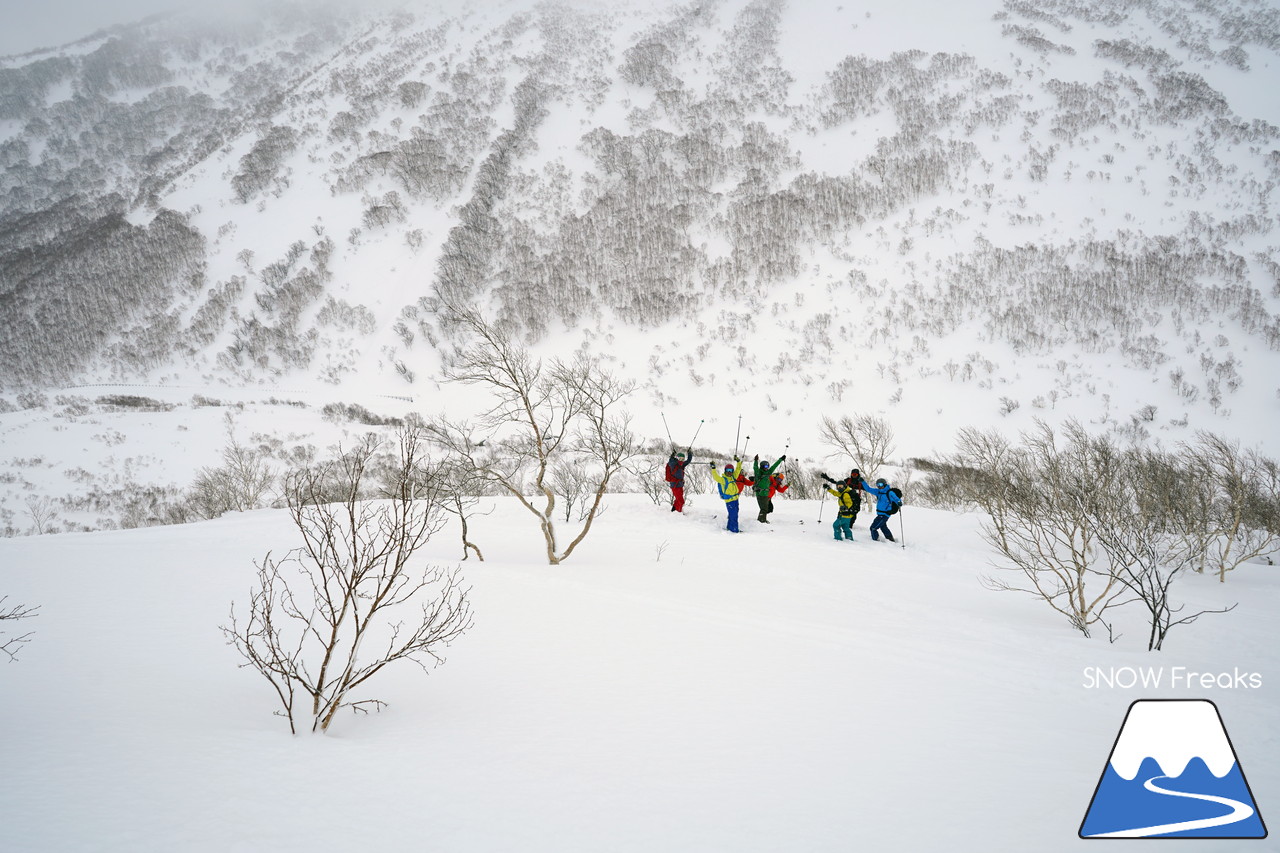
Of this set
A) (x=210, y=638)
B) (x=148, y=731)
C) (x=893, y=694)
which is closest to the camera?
(x=148, y=731)

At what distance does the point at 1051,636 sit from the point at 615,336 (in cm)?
4533

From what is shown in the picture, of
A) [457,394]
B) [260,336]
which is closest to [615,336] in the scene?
[457,394]

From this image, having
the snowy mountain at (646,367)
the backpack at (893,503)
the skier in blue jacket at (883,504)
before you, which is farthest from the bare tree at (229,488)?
the backpack at (893,503)

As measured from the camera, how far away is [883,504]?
1471 cm

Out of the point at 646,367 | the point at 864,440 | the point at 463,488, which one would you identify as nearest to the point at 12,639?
the point at 463,488

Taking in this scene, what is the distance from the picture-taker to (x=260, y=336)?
5362 cm

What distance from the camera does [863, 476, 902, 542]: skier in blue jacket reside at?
14602mm

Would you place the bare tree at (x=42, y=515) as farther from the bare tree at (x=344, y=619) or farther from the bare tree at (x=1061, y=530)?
the bare tree at (x=1061, y=530)

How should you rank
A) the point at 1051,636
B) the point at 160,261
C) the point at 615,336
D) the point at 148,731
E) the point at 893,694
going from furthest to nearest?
the point at 160,261
the point at 615,336
the point at 1051,636
the point at 893,694
the point at 148,731

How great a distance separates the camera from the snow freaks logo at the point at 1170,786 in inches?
139

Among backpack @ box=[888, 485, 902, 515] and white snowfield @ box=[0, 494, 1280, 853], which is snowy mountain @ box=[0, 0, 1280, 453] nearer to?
backpack @ box=[888, 485, 902, 515]

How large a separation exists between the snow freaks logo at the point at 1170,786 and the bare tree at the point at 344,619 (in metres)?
4.75

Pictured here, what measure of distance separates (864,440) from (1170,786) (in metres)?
28.7

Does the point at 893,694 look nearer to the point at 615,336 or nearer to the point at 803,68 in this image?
the point at 615,336
